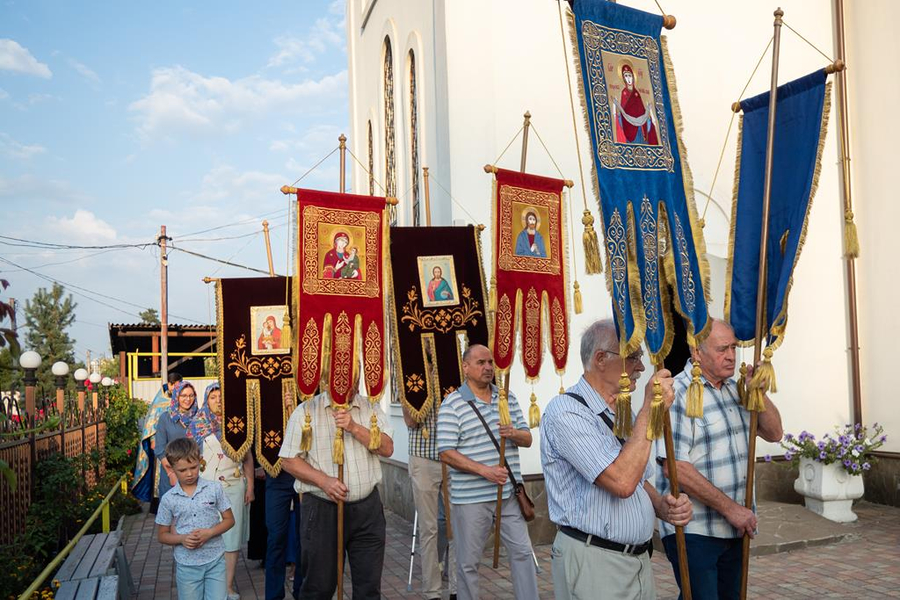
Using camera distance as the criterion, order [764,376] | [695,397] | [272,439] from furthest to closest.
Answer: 1. [272,439]
2. [764,376]
3. [695,397]

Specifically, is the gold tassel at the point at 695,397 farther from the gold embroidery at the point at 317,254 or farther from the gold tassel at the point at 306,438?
the gold embroidery at the point at 317,254

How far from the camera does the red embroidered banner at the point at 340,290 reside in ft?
19.0

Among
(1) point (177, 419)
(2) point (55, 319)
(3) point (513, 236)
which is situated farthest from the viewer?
(2) point (55, 319)

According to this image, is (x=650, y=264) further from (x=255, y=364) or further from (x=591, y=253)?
(x=255, y=364)

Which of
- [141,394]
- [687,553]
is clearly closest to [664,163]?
[687,553]

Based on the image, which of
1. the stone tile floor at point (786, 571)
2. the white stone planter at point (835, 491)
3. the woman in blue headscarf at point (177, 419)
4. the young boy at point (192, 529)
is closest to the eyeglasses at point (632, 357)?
the young boy at point (192, 529)

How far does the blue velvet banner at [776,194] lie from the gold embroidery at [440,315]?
2.94 m

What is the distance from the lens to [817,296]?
10.1 metres

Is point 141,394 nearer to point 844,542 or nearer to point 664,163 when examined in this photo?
point 844,542

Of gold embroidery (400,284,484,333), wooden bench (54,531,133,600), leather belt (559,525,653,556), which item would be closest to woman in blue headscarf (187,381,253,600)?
wooden bench (54,531,133,600)

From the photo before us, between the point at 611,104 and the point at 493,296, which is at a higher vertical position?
the point at 611,104

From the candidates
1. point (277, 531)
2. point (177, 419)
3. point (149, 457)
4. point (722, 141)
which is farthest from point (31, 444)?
point (722, 141)

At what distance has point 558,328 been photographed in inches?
281

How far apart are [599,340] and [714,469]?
100 cm
